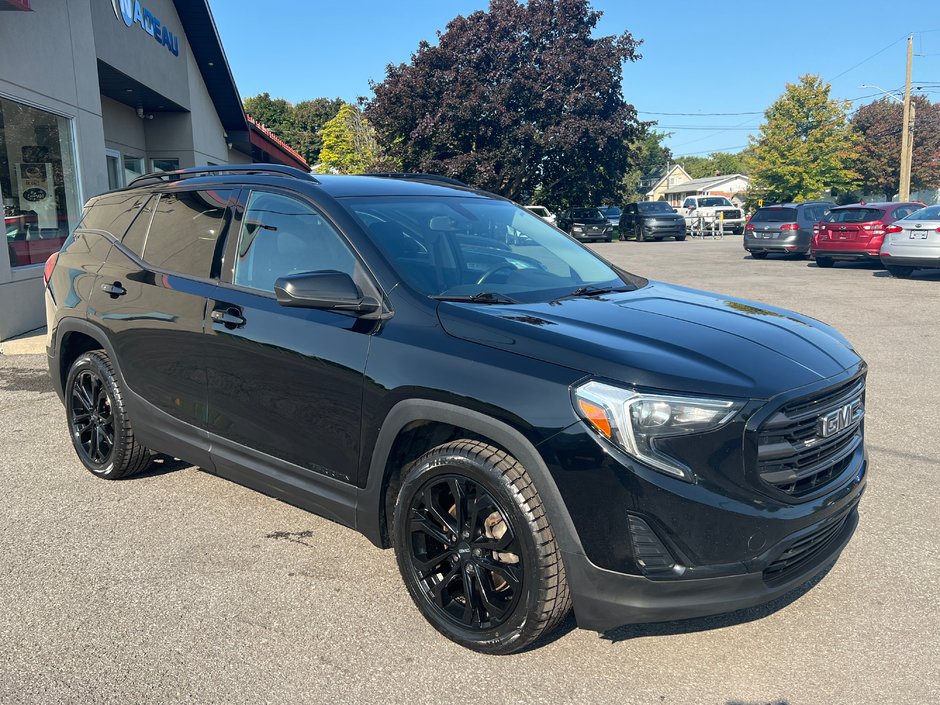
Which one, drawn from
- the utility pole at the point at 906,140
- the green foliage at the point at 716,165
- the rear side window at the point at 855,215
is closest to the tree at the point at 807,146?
the utility pole at the point at 906,140

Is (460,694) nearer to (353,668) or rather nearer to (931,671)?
(353,668)

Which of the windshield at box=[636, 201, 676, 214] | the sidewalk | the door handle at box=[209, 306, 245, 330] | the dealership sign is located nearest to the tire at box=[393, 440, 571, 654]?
the door handle at box=[209, 306, 245, 330]

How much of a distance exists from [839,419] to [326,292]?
2036 mm

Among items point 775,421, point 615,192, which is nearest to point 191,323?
point 775,421

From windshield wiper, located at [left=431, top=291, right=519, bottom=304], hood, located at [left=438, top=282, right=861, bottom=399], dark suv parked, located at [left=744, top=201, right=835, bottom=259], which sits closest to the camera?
hood, located at [left=438, top=282, right=861, bottom=399]

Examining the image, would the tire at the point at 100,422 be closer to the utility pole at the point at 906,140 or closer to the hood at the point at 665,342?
the hood at the point at 665,342

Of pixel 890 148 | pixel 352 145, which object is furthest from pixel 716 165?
pixel 352 145

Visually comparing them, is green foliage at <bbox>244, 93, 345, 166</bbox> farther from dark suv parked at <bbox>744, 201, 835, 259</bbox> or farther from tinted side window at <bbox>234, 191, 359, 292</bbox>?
tinted side window at <bbox>234, 191, 359, 292</bbox>

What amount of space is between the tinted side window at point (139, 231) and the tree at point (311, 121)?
89.9 meters

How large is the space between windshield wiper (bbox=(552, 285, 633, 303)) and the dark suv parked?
61.2 ft

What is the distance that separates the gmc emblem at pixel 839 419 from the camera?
2.90m

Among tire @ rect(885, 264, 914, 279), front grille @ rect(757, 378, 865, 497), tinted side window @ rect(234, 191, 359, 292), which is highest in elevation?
tinted side window @ rect(234, 191, 359, 292)

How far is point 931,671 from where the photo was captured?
110 inches

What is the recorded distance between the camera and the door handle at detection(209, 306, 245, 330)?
3703 millimetres
